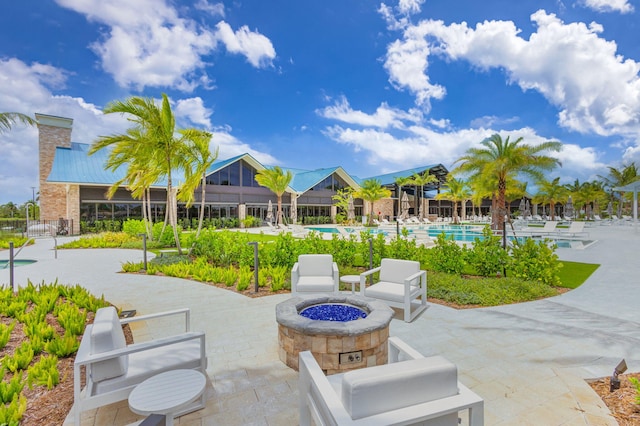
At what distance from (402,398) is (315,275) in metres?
4.50

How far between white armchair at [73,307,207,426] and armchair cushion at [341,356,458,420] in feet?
5.86

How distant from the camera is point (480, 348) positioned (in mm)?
3898

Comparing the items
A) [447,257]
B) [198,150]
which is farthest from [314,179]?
[447,257]

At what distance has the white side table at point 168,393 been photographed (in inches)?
78.5

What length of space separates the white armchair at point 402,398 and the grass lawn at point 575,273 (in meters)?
7.29

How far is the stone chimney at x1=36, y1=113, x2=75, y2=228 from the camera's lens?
71.3 feet

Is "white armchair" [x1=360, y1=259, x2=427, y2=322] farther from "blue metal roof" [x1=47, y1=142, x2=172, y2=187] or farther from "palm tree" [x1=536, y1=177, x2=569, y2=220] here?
"palm tree" [x1=536, y1=177, x2=569, y2=220]

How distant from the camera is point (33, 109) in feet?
76.2

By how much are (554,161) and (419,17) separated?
11746 millimetres

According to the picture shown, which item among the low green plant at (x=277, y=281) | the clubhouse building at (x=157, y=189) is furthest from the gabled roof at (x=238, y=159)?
the low green plant at (x=277, y=281)

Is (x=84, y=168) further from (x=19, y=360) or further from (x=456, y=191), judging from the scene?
(x=456, y=191)

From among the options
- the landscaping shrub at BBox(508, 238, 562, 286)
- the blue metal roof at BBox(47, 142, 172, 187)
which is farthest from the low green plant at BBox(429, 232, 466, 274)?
the blue metal roof at BBox(47, 142, 172, 187)

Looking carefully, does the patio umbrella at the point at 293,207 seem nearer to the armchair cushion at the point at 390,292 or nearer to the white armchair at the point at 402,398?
the armchair cushion at the point at 390,292

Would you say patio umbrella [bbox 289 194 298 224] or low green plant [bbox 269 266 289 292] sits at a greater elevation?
patio umbrella [bbox 289 194 298 224]
